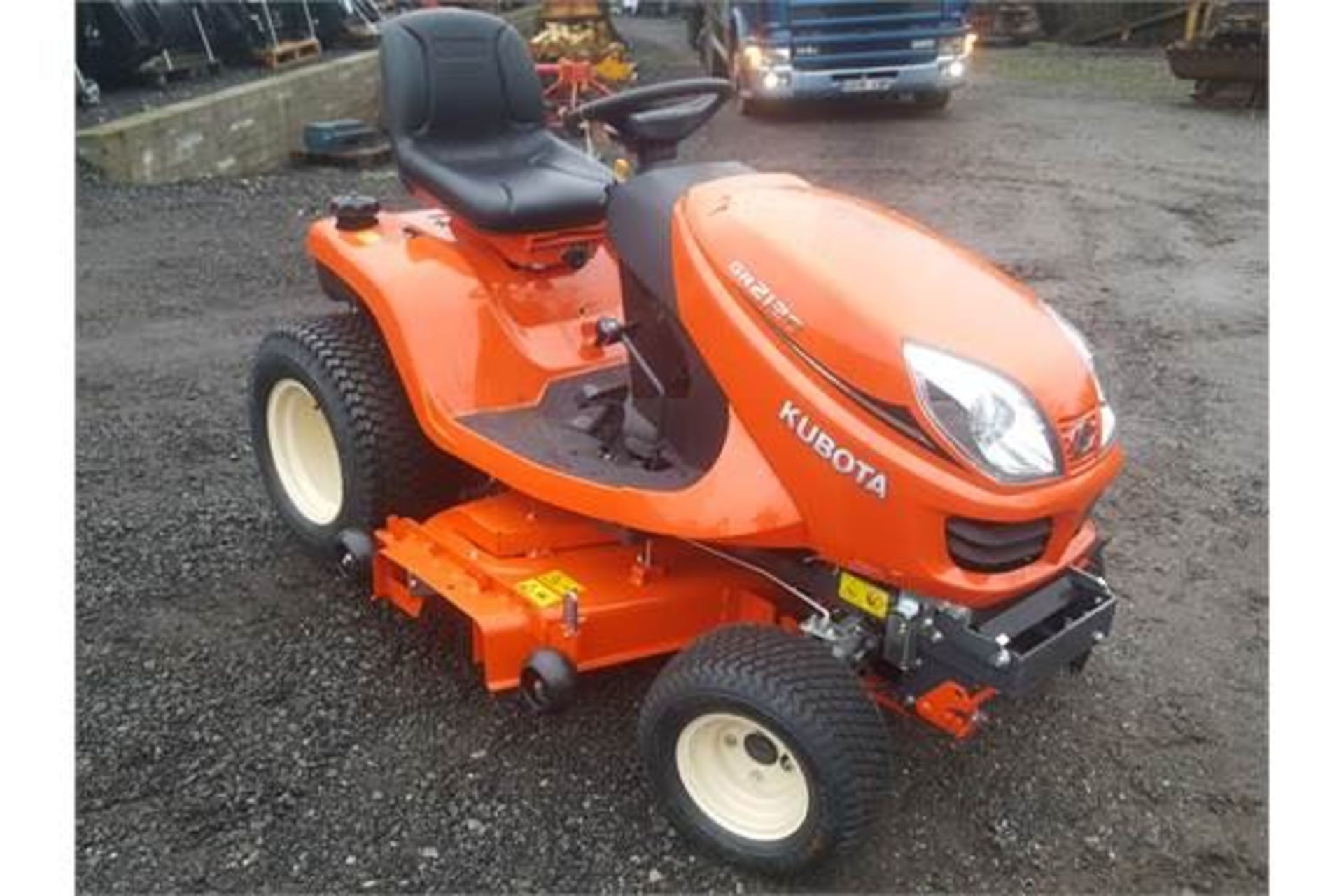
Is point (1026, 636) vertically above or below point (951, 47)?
below

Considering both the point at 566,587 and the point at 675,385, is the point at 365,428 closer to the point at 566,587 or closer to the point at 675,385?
the point at 566,587

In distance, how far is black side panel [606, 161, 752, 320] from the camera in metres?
2.44

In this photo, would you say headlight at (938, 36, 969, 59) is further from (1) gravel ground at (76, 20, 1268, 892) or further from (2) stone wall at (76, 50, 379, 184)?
(1) gravel ground at (76, 20, 1268, 892)

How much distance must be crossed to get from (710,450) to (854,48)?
28.2 ft

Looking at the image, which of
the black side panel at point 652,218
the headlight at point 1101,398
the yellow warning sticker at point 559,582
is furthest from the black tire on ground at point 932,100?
the yellow warning sticker at point 559,582

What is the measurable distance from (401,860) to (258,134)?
23.7 ft

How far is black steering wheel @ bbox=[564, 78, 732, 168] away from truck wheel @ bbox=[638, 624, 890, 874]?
111cm

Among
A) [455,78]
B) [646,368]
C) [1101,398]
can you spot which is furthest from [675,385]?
[455,78]

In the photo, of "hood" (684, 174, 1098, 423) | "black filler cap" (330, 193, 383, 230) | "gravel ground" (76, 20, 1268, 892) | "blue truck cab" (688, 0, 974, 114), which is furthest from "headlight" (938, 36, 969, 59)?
"hood" (684, 174, 1098, 423)

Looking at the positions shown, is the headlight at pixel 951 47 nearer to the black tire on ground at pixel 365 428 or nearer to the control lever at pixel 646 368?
the black tire on ground at pixel 365 428

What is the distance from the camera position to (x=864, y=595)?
7.36 feet

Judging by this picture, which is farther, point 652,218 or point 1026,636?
point 652,218

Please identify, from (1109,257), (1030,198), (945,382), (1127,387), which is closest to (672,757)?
(945,382)

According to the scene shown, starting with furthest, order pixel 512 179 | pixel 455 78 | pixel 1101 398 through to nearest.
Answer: pixel 455 78, pixel 512 179, pixel 1101 398
